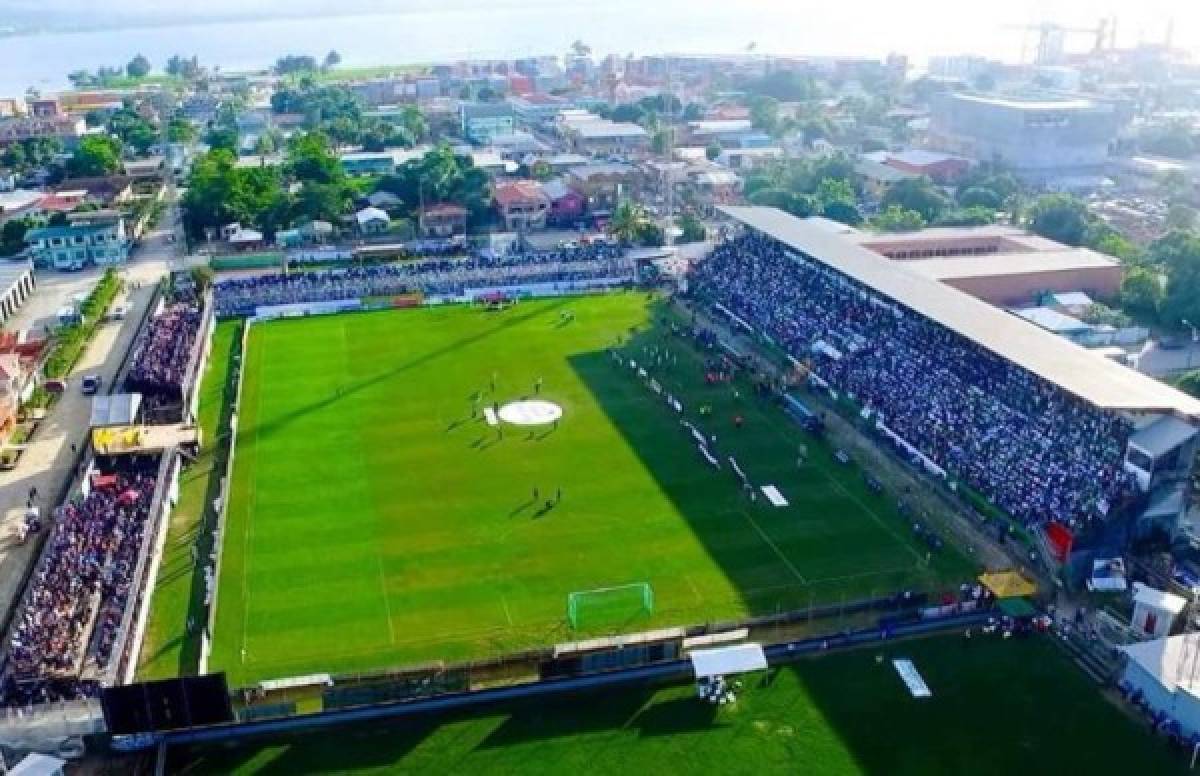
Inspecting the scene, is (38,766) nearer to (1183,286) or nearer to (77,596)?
(77,596)

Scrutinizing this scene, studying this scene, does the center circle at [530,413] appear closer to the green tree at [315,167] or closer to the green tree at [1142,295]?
the green tree at [1142,295]

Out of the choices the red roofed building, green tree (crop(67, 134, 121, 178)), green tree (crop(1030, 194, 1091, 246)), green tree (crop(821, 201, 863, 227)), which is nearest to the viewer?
green tree (crop(1030, 194, 1091, 246))

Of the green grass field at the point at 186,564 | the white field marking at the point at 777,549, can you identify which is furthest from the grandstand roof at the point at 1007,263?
the green grass field at the point at 186,564

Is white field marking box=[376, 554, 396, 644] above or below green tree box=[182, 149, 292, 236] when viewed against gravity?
below

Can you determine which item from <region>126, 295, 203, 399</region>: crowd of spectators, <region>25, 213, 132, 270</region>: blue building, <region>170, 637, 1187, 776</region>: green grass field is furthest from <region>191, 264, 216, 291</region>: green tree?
<region>170, 637, 1187, 776</region>: green grass field

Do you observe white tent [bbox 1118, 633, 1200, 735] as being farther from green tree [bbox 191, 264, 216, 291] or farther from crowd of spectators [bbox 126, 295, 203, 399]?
green tree [bbox 191, 264, 216, 291]

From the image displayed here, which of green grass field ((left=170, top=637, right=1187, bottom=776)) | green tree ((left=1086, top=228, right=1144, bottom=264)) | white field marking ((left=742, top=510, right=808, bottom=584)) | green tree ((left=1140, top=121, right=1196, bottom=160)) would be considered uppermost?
green tree ((left=1140, top=121, right=1196, bottom=160))
